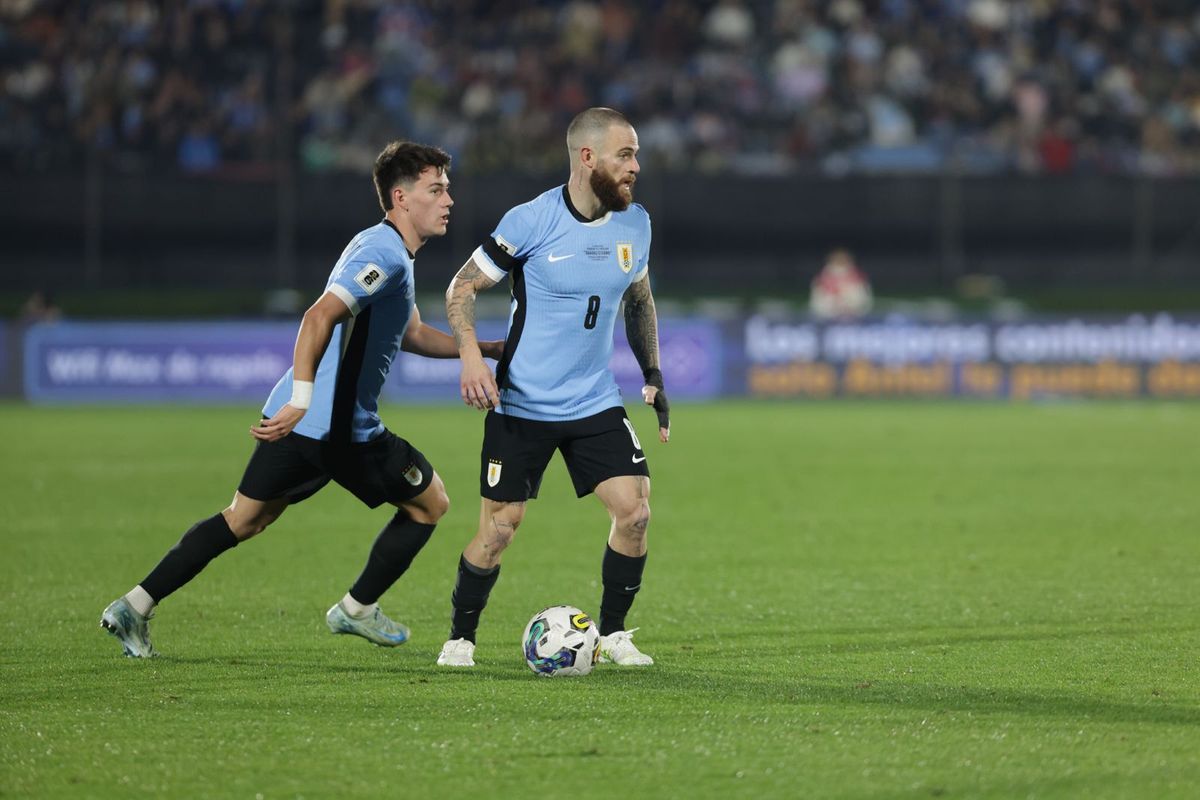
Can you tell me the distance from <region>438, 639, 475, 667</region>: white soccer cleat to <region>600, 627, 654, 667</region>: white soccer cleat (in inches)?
Answer: 19.6

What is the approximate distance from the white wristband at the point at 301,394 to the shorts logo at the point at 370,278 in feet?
1.35

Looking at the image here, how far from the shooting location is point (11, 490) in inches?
518

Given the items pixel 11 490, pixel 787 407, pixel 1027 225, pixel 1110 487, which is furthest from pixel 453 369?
pixel 1110 487

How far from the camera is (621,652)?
6.50 metres

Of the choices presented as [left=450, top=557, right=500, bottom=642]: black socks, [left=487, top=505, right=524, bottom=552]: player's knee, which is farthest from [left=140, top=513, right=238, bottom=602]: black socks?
[left=487, top=505, right=524, bottom=552]: player's knee

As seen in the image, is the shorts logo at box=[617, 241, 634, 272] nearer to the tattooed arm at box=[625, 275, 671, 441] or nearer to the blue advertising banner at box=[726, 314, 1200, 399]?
the tattooed arm at box=[625, 275, 671, 441]

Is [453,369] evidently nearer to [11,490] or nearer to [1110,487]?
[11,490]

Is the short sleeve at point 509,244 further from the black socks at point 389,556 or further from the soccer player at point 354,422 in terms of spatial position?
the black socks at point 389,556

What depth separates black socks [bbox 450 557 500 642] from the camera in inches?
256

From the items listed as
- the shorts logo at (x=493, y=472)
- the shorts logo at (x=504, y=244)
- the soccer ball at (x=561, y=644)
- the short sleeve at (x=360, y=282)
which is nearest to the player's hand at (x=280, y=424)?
the short sleeve at (x=360, y=282)

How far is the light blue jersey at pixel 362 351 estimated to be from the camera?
646 cm

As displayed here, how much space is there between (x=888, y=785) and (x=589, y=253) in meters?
2.49

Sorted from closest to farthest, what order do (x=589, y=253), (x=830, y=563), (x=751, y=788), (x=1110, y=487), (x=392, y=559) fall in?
1. (x=751, y=788)
2. (x=589, y=253)
3. (x=392, y=559)
4. (x=830, y=563)
5. (x=1110, y=487)

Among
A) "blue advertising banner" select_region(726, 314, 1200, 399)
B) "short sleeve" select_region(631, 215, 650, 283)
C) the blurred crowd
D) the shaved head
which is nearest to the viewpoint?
the shaved head
